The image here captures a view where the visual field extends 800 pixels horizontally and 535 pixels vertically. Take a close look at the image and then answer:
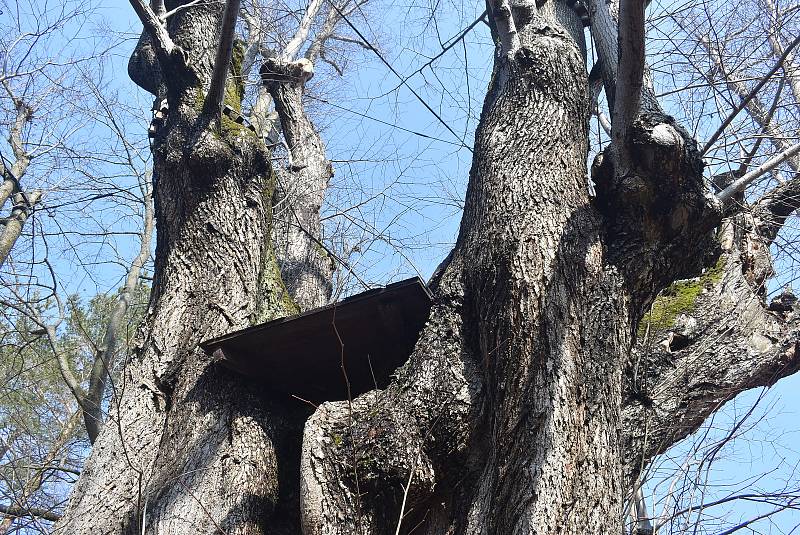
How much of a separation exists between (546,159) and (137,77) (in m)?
2.75

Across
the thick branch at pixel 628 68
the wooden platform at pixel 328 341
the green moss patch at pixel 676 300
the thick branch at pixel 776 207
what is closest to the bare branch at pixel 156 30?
the wooden platform at pixel 328 341

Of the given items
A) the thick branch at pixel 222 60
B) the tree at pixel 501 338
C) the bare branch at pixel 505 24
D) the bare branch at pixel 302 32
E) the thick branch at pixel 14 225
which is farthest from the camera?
the thick branch at pixel 14 225

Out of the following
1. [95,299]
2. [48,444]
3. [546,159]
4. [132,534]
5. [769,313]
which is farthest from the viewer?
[95,299]

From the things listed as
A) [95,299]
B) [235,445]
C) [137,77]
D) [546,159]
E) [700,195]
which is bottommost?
[235,445]

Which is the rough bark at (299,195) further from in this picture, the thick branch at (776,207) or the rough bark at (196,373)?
the thick branch at (776,207)

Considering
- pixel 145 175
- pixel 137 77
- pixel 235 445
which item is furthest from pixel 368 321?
pixel 145 175

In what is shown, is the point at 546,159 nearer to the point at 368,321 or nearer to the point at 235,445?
the point at 368,321

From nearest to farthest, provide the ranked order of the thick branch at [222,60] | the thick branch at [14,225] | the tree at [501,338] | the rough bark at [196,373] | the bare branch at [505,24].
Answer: the tree at [501,338] → the rough bark at [196,373] → the thick branch at [222,60] → the bare branch at [505,24] → the thick branch at [14,225]

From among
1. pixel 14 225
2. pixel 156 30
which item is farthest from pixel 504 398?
pixel 14 225

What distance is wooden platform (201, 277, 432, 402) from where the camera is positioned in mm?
2695

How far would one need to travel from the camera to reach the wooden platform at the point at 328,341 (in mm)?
2695

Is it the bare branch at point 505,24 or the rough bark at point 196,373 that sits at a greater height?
the bare branch at point 505,24

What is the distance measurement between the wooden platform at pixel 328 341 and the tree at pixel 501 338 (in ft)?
0.36

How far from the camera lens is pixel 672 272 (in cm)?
272
